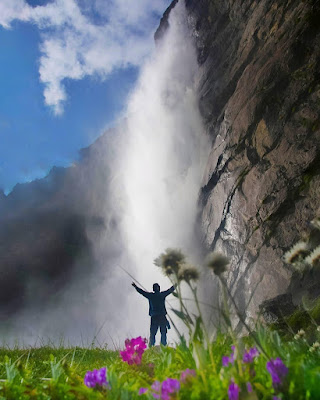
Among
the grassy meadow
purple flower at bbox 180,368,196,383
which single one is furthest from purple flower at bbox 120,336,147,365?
purple flower at bbox 180,368,196,383

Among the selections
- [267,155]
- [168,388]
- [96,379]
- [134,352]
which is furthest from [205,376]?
[267,155]

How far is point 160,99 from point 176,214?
1779 centimetres

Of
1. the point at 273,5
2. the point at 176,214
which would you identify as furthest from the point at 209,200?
the point at 273,5

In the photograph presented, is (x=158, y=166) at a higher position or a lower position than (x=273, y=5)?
higher

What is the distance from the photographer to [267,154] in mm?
21844

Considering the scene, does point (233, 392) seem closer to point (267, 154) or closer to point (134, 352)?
point (134, 352)

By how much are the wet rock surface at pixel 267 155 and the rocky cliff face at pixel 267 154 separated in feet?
0.20

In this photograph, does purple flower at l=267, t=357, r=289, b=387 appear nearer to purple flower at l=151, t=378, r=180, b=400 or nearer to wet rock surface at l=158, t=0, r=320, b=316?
purple flower at l=151, t=378, r=180, b=400

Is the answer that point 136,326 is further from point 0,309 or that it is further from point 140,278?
point 0,309

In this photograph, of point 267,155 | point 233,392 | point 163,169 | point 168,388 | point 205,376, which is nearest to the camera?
point 233,392

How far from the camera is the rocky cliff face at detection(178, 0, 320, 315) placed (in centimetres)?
1911

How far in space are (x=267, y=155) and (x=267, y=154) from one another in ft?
0.33

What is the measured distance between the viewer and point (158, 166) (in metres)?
41.7

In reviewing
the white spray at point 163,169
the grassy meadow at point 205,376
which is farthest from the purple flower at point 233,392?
the white spray at point 163,169
